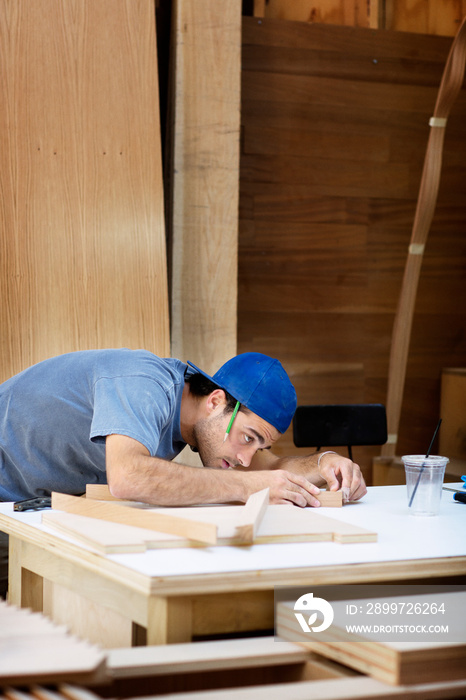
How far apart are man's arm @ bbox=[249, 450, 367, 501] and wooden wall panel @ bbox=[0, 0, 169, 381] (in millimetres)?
978

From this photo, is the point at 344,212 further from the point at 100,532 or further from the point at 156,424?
the point at 100,532

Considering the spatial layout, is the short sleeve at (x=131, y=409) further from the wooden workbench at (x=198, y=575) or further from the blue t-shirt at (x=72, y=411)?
the wooden workbench at (x=198, y=575)

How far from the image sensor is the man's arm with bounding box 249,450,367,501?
2.09 m

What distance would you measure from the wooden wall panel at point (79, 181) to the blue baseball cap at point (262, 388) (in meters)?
1.13

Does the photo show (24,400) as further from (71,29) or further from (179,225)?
(71,29)

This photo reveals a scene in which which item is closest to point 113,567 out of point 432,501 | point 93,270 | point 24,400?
point 432,501

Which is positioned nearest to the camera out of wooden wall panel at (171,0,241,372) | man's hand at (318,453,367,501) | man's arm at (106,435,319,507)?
man's arm at (106,435,319,507)

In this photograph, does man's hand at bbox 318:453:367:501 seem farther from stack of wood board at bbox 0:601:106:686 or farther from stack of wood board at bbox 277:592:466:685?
stack of wood board at bbox 0:601:106:686

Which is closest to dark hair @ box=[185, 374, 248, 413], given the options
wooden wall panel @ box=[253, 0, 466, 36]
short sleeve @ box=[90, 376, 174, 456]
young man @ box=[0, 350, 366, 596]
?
young man @ box=[0, 350, 366, 596]

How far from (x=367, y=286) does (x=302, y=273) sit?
375 millimetres

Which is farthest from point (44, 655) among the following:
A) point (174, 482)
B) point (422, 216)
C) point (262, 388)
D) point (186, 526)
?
point (422, 216)

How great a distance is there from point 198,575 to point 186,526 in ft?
0.61

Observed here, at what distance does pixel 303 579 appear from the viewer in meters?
1.29

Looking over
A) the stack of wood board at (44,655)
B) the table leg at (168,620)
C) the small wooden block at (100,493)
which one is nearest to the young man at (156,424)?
the small wooden block at (100,493)
